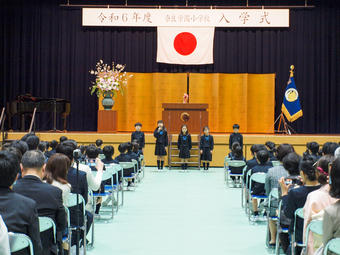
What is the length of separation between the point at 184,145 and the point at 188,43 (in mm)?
4493

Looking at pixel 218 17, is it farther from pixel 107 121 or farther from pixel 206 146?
pixel 107 121

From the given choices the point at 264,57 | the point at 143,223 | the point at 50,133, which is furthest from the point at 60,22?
the point at 143,223

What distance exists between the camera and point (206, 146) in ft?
41.3

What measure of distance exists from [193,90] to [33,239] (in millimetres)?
13786

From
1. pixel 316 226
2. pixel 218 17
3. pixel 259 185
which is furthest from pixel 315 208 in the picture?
pixel 218 17

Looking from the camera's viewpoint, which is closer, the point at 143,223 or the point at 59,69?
the point at 143,223

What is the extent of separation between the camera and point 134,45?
1653 cm

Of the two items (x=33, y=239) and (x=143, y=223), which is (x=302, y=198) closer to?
(x=33, y=239)

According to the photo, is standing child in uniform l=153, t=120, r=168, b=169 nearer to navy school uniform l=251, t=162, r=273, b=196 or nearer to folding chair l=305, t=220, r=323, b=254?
navy school uniform l=251, t=162, r=273, b=196

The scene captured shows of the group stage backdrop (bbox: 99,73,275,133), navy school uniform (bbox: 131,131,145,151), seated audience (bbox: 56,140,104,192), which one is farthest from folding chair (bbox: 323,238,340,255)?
stage backdrop (bbox: 99,73,275,133)

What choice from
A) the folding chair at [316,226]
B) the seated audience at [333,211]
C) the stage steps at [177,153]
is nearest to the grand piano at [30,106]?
the stage steps at [177,153]

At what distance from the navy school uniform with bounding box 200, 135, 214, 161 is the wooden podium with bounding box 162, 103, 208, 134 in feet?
2.89

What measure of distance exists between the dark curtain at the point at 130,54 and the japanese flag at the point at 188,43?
67 centimetres

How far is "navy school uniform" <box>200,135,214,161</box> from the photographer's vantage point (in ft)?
41.2
